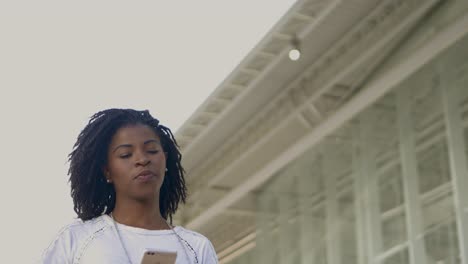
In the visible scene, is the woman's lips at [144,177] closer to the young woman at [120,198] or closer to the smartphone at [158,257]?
the young woman at [120,198]

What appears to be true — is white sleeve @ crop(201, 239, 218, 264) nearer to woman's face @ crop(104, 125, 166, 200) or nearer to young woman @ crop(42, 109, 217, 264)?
young woman @ crop(42, 109, 217, 264)

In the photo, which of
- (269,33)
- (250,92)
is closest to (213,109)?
(250,92)

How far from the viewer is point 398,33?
39.8 feet

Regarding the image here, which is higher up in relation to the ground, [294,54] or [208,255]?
[294,54]

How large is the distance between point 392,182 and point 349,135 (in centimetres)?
157

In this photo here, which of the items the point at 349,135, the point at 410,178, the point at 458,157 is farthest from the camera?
the point at 349,135

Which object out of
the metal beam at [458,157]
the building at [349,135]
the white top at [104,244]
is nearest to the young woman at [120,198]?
the white top at [104,244]

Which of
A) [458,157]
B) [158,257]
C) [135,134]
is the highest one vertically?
[458,157]

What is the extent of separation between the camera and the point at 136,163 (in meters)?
2.67

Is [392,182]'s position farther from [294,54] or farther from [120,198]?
[120,198]

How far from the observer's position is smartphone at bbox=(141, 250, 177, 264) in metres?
2.46

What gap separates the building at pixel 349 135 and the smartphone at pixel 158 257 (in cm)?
784

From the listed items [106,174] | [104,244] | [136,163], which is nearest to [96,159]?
[106,174]

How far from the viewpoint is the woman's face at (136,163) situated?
105 inches
